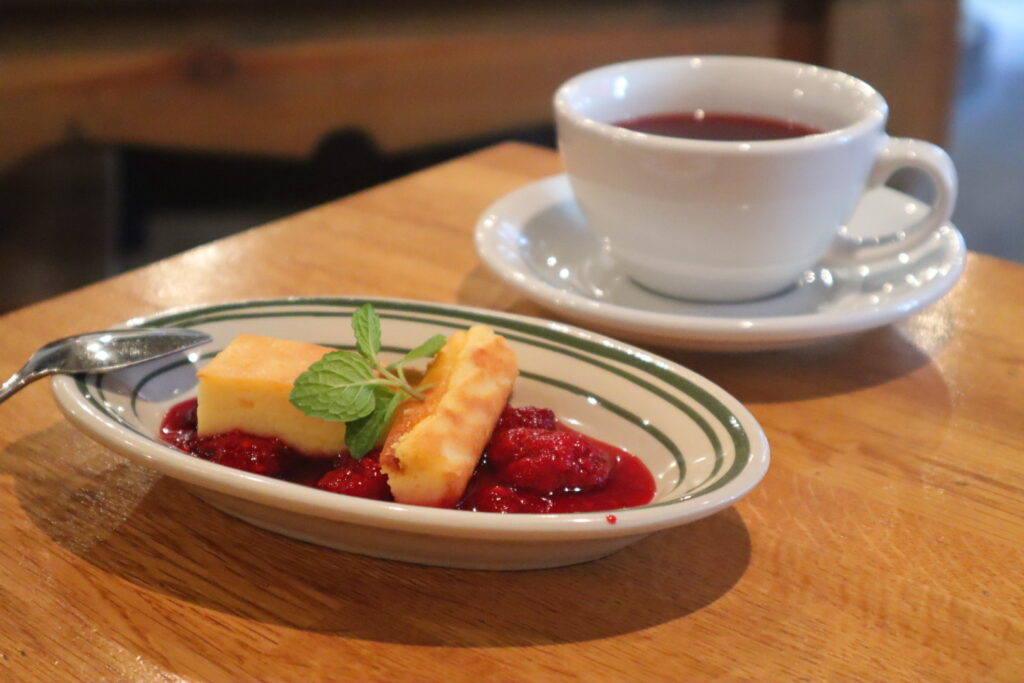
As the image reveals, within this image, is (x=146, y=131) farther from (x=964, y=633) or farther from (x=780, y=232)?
(x=964, y=633)

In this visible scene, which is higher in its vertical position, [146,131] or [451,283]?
[451,283]

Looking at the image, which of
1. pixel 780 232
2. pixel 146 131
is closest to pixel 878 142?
pixel 780 232

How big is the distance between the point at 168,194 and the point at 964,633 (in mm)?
2445

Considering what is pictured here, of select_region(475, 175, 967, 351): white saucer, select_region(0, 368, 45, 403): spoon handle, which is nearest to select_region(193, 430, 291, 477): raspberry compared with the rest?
select_region(0, 368, 45, 403): spoon handle

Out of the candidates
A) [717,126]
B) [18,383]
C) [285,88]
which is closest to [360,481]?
[18,383]

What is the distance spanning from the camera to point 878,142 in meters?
1.07

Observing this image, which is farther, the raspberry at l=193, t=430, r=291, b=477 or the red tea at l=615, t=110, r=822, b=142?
the red tea at l=615, t=110, r=822, b=142

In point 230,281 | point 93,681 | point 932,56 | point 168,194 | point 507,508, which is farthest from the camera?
point 932,56

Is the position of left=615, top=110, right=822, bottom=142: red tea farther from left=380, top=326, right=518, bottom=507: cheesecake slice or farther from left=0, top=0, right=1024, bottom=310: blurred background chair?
left=0, top=0, right=1024, bottom=310: blurred background chair

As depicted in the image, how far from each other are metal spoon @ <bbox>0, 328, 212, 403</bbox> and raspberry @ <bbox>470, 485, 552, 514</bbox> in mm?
301

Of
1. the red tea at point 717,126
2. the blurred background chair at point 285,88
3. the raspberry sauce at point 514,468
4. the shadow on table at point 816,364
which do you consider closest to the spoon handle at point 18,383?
the raspberry sauce at point 514,468

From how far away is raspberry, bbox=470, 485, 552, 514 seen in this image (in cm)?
71

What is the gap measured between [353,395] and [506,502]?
0.13 meters

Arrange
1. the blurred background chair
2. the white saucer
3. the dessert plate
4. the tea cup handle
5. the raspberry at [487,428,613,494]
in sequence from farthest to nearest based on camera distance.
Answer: the blurred background chair < the tea cup handle < the white saucer < the raspberry at [487,428,613,494] < the dessert plate
